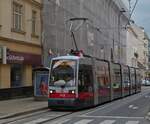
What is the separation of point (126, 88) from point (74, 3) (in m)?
11.8

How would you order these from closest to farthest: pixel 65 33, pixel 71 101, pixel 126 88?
pixel 71 101
pixel 126 88
pixel 65 33

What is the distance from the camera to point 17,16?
35.1 m

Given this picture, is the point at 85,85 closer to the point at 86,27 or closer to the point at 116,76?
the point at 116,76

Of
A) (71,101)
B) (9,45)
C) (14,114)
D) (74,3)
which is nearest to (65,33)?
(74,3)

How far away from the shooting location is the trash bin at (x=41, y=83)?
1260 inches

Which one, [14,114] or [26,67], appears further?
[26,67]

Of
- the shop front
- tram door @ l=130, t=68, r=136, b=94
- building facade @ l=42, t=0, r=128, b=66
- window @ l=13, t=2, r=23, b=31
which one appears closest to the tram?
the shop front

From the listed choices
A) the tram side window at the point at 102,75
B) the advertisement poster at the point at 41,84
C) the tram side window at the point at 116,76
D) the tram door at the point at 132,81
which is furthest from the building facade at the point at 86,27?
the tram side window at the point at 102,75

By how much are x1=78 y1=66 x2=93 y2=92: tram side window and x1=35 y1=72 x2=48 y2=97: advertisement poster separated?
17.4 feet

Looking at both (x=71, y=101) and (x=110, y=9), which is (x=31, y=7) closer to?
(x=71, y=101)

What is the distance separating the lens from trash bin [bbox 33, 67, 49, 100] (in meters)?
32.0

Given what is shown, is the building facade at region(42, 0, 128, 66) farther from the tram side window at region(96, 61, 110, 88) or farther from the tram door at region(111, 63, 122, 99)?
the tram side window at region(96, 61, 110, 88)

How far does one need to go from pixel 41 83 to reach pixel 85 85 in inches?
252

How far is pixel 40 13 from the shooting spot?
1540 inches
